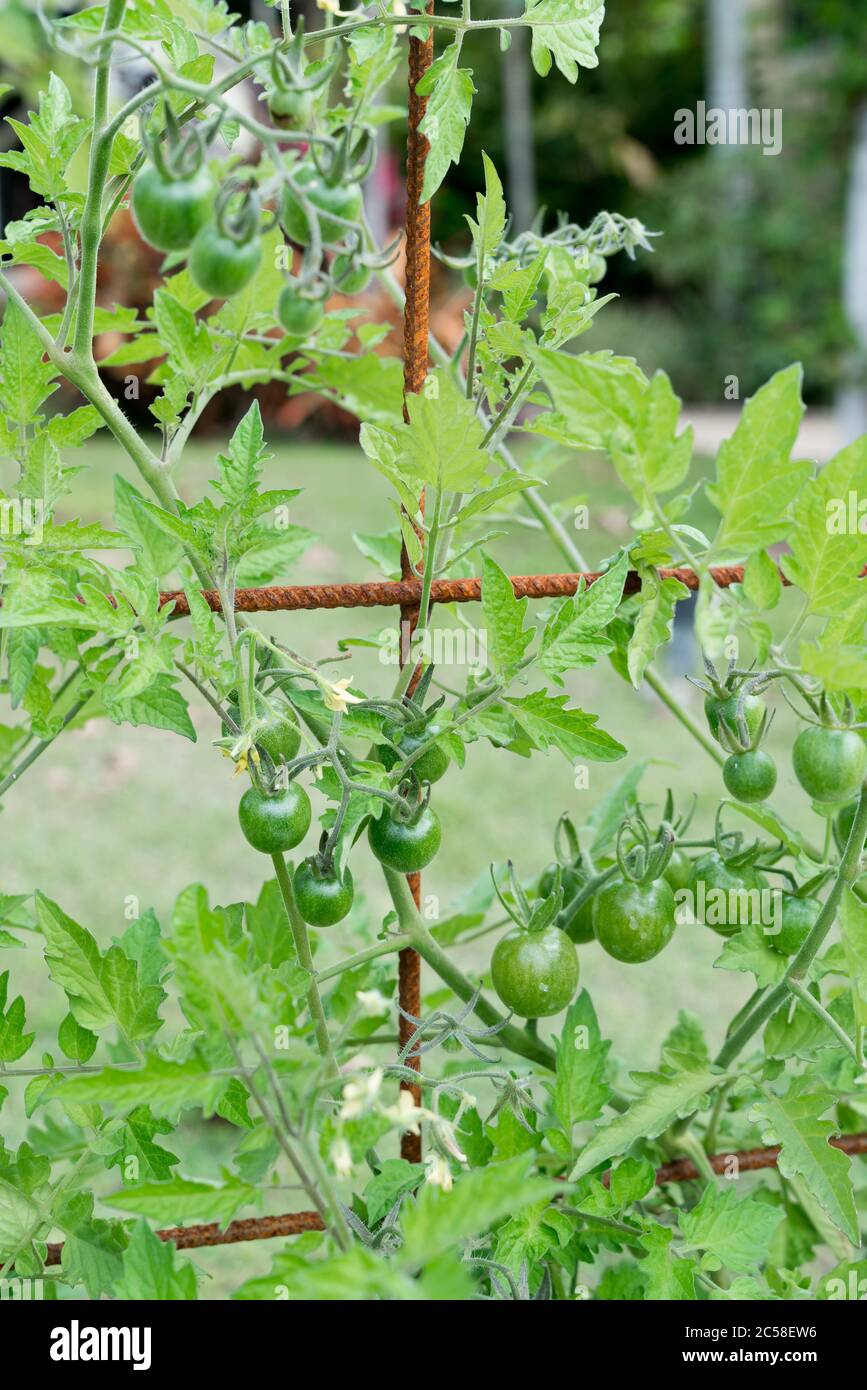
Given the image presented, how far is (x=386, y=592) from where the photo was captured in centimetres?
102

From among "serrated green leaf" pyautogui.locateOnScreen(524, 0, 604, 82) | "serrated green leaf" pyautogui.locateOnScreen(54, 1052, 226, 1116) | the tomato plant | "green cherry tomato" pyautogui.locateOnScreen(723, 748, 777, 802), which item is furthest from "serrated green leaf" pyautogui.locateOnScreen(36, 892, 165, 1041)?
"serrated green leaf" pyautogui.locateOnScreen(524, 0, 604, 82)

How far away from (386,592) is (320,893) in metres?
0.24

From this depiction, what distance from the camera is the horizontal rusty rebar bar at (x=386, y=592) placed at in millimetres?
989

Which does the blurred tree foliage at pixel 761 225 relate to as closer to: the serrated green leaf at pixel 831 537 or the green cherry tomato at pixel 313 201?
the serrated green leaf at pixel 831 537

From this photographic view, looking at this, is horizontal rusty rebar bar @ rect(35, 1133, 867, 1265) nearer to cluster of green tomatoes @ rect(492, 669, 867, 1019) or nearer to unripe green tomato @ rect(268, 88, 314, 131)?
cluster of green tomatoes @ rect(492, 669, 867, 1019)

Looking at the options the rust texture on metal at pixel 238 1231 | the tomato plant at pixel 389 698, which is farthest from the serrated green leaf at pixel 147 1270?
the rust texture on metal at pixel 238 1231

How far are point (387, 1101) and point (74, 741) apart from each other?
8.54 ft

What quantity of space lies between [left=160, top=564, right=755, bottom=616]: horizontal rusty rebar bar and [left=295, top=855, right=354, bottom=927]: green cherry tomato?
20cm

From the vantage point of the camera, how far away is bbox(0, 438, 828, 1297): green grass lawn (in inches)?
98.5

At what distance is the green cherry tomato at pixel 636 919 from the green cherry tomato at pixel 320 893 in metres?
0.23

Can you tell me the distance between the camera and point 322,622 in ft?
13.8

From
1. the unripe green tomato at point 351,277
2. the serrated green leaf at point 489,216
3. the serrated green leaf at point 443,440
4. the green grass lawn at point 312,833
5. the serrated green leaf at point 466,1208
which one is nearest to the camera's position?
the serrated green leaf at point 466,1208
